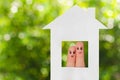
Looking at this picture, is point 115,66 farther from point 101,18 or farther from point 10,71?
point 10,71

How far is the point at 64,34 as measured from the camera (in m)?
1.29

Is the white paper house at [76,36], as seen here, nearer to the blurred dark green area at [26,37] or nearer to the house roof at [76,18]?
the house roof at [76,18]

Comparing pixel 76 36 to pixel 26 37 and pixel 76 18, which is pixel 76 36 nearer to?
pixel 76 18

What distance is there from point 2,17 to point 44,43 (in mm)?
267

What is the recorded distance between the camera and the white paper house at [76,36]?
126 centimetres

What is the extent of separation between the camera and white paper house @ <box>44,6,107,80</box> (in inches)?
49.5

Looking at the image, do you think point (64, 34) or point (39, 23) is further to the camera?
point (39, 23)

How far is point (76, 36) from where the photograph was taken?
1.28 m

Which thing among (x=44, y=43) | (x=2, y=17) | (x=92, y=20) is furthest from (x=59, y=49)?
(x=2, y=17)

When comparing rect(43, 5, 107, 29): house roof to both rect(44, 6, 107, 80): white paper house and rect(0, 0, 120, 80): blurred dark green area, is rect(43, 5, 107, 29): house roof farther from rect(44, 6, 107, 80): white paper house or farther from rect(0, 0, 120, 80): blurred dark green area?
rect(0, 0, 120, 80): blurred dark green area

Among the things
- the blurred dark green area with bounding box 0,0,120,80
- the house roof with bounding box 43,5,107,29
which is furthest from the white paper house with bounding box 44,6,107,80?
the blurred dark green area with bounding box 0,0,120,80

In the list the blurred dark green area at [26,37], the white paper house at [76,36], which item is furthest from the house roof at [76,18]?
the blurred dark green area at [26,37]

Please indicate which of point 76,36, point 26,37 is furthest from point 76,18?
point 26,37

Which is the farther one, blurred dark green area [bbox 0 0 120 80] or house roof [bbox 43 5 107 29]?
blurred dark green area [bbox 0 0 120 80]
